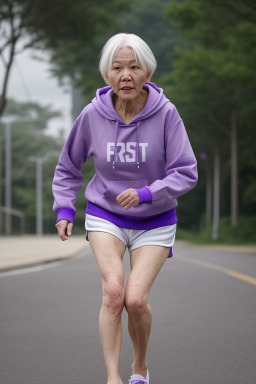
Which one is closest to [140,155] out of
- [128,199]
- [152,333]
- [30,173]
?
[128,199]

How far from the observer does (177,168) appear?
14.0ft

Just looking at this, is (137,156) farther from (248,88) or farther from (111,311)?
(248,88)

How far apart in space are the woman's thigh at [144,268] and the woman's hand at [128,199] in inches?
14.1

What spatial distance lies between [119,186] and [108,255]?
0.38 meters

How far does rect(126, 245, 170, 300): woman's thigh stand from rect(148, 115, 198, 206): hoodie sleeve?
0.89 ft

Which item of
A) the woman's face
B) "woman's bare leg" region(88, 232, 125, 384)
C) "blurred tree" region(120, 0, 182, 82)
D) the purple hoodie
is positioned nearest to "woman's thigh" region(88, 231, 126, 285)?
"woman's bare leg" region(88, 232, 125, 384)

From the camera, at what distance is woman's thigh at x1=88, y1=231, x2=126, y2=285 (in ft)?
13.8

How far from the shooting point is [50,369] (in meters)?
5.72

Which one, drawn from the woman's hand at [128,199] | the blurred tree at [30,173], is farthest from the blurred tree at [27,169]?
the woman's hand at [128,199]

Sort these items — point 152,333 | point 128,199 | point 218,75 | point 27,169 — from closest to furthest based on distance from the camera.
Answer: point 128,199 → point 152,333 → point 218,75 → point 27,169

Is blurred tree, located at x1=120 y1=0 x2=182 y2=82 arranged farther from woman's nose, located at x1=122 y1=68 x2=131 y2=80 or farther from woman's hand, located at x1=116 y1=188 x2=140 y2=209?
woman's hand, located at x1=116 y1=188 x2=140 y2=209

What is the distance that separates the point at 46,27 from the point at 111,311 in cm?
2353

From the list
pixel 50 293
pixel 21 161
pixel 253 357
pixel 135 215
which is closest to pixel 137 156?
pixel 135 215

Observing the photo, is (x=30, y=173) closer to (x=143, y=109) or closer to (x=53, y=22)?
(x=53, y=22)
